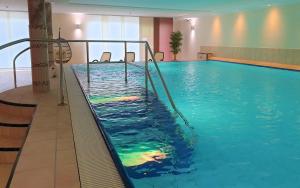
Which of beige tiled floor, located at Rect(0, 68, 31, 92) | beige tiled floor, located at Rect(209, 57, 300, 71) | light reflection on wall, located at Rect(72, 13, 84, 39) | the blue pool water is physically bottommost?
the blue pool water

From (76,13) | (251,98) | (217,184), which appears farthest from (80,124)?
(76,13)

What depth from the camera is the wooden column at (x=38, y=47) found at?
4.71m

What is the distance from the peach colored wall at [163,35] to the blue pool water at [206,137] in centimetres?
1179

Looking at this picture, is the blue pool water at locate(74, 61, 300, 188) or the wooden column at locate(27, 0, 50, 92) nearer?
the blue pool water at locate(74, 61, 300, 188)

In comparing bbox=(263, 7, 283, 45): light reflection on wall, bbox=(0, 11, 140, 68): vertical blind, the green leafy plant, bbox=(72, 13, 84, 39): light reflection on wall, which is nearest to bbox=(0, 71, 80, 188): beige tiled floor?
bbox=(263, 7, 283, 45): light reflection on wall

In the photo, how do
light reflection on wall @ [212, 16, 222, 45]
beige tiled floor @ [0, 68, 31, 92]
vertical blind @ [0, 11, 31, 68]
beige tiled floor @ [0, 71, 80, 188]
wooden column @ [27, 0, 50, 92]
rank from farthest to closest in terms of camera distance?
light reflection on wall @ [212, 16, 222, 45] → vertical blind @ [0, 11, 31, 68] → beige tiled floor @ [0, 68, 31, 92] → wooden column @ [27, 0, 50, 92] → beige tiled floor @ [0, 71, 80, 188]

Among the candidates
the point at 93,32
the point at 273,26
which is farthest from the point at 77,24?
the point at 273,26

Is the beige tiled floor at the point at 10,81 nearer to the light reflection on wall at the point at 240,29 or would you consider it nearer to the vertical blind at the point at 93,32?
the vertical blind at the point at 93,32

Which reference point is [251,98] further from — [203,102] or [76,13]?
[76,13]

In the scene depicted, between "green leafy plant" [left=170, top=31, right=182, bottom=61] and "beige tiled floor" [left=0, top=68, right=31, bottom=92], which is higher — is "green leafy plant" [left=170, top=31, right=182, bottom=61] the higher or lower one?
the higher one

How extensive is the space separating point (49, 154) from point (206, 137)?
1.79 metres

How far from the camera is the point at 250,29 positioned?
39.7 feet

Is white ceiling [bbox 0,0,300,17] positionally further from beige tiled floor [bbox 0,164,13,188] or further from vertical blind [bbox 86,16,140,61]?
beige tiled floor [bbox 0,164,13,188]

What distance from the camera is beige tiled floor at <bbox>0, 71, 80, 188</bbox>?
193cm
